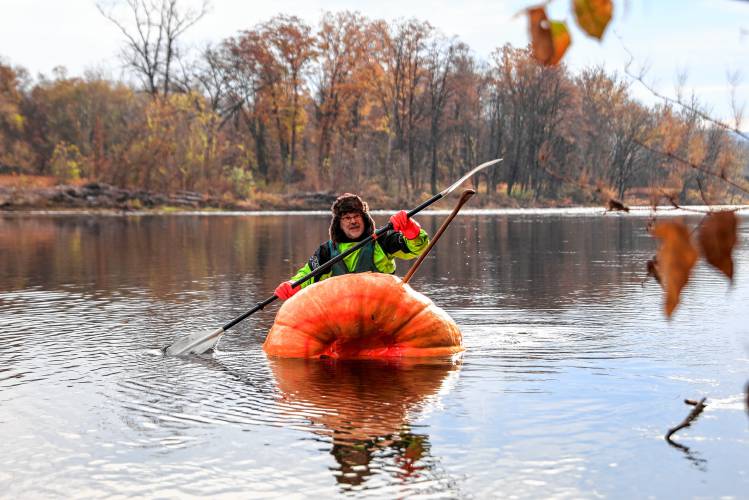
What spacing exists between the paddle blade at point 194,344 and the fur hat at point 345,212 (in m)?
1.35

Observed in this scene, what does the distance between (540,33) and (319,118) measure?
201ft

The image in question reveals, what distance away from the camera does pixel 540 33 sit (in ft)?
4.99

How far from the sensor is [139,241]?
2488 cm

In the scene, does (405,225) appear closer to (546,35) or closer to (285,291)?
(285,291)

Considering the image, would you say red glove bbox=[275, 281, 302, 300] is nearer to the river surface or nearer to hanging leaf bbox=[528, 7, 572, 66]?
the river surface

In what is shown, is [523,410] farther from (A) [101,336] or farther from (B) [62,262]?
(B) [62,262]

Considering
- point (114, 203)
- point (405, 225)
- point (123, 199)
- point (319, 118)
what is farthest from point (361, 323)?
point (319, 118)

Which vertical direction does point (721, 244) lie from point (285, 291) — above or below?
above

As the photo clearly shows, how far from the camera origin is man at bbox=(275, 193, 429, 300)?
870 cm

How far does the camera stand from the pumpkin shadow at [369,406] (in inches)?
203

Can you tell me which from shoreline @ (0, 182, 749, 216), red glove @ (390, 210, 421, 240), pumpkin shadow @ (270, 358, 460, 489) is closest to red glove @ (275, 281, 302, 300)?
pumpkin shadow @ (270, 358, 460, 489)

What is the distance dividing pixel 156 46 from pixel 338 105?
11.6m

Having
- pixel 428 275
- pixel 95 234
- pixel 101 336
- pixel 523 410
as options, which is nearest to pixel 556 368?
pixel 523 410

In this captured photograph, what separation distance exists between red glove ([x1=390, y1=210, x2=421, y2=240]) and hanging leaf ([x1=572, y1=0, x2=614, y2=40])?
21.6ft
